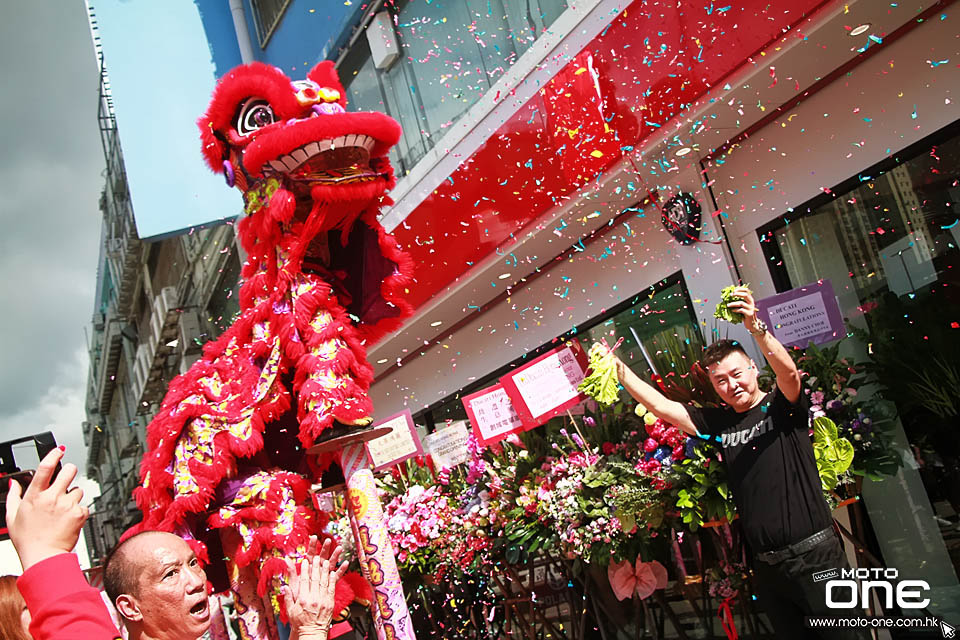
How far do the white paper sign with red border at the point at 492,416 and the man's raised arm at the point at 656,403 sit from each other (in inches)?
51.4

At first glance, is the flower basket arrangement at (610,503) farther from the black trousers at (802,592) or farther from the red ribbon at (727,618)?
the black trousers at (802,592)

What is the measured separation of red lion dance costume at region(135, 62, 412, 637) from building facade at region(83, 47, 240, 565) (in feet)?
8.79

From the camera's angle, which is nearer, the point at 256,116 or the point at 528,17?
the point at 256,116

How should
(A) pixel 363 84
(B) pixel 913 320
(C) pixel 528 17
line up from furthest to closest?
1. (A) pixel 363 84
2. (C) pixel 528 17
3. (B) pixel 913 320

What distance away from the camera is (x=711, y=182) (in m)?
4.82

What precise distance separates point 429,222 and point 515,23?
144 cm

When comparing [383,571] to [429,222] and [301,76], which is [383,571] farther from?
[301,76]

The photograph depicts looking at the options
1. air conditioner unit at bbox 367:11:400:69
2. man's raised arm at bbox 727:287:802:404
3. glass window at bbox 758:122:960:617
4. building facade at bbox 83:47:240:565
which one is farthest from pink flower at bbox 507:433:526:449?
air conditioner unit at bbox 367:11:400:69

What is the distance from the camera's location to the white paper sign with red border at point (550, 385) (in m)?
4.36

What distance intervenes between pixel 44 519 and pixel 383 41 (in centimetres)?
662

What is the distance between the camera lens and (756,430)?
3.16 meters

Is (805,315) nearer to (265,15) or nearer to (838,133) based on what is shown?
(838,133)

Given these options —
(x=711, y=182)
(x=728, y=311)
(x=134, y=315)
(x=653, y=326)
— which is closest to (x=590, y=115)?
(x=711, y=182)

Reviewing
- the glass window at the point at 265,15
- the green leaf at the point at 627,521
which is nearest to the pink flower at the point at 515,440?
the green leaf at the point at 627,521
